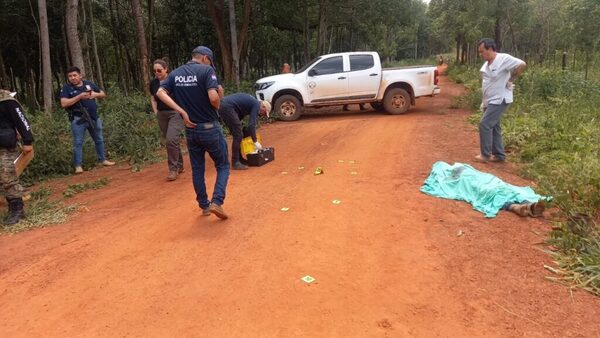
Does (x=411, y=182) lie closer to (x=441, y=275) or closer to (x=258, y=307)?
(x=441, y=275)

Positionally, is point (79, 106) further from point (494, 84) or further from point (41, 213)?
point (494, 84)

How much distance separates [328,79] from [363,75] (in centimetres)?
97

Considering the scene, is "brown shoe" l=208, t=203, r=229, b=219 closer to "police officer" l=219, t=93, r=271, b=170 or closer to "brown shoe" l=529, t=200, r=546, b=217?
"police officer" l=219, t=93, r=271, b=170

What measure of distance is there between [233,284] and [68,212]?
319 centimetres

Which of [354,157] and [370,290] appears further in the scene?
[354,157]

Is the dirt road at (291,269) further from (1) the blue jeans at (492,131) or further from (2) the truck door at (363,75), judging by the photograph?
(2) the truck door at (363,75)

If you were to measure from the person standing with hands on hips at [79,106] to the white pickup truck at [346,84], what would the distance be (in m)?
5.58

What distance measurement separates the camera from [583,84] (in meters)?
11.8

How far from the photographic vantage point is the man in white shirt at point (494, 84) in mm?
6656

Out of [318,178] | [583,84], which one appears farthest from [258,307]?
[583,84]

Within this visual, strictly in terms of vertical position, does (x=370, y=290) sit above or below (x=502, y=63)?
below

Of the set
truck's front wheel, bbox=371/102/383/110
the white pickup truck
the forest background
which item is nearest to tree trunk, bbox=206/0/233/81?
the forest background

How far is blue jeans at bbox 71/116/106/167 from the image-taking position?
24.9 ft

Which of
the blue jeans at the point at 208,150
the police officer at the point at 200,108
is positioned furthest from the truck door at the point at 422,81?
the blue jeans at the point at 208,150
